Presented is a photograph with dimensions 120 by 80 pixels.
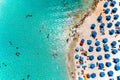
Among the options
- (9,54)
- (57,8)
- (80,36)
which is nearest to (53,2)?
(57,8)

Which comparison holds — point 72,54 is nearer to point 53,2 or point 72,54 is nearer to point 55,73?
point 55,73

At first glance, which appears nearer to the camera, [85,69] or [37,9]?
[85,69]

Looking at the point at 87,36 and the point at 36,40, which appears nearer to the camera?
the point at 87,36

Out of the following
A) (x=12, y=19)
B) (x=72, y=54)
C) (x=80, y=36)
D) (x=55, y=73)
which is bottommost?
(x=55, y=73)

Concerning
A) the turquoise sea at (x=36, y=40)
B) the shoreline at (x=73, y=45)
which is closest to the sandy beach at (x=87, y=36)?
the shoreline at (x=73, y=45)

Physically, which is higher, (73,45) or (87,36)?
(87,36)

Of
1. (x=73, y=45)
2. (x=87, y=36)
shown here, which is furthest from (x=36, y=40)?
(x=87, y=36)

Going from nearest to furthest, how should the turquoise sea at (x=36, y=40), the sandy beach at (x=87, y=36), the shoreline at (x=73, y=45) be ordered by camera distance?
1. the sandy beach at (x=87, y=36)
2. the shoreline at (x=73, y=45)
3. the turquoise sea at (x=36, y=40)

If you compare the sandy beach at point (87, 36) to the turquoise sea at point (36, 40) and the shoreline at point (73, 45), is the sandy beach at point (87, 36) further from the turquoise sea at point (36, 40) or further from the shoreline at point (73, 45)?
the turquoise sea at point (36, 40)

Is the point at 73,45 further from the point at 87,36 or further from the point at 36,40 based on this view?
the point at 36,40
